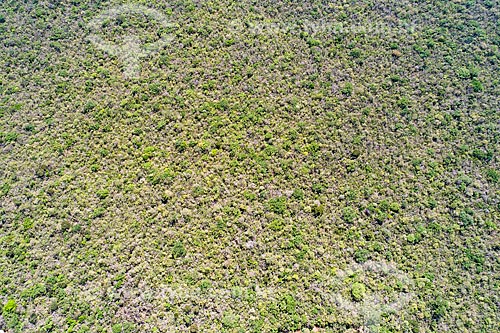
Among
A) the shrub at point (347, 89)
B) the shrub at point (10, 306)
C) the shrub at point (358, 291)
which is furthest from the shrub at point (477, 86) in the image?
the shrub at point (10, 306)

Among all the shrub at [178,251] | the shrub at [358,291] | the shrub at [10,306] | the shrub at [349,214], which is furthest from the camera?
the shrub at [349,214]

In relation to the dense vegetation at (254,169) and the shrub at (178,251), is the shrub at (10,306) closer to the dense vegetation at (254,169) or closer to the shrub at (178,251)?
the dense vegetation at (254,169)

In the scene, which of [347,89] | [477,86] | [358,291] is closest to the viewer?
[358,291]

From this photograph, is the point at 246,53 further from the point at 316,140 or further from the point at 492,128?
the point at 492,128

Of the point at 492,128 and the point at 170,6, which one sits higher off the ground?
the point at 170,6

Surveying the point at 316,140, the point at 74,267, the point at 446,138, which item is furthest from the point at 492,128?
the point at 74,267

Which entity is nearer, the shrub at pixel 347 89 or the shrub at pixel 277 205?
the shrub at pixel 277 205

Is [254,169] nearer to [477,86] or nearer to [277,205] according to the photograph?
[277,205]

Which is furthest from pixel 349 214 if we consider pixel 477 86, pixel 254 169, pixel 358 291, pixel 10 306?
pixel 10 306
